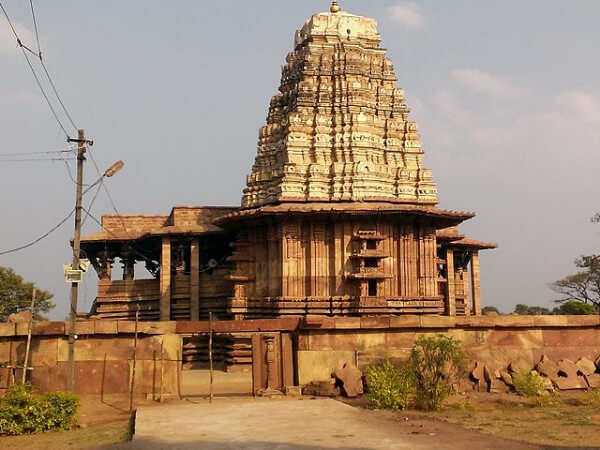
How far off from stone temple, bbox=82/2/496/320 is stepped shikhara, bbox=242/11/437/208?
0.15 feet

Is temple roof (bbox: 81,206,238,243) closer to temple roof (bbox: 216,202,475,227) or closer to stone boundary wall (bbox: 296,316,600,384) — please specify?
temple roof (bbox: 216,202,475,227)

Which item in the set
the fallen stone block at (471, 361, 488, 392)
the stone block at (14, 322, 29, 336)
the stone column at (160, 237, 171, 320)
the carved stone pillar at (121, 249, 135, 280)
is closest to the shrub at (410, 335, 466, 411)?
the fallen stone block at (471, 361, 488, 392)

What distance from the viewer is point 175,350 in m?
16.1

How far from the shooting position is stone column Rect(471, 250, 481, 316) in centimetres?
3788

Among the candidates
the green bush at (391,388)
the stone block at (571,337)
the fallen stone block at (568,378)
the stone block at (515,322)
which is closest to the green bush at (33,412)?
the green bush at (391,388)

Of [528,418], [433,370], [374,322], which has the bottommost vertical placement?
[528,418]

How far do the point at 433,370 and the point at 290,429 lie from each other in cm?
429

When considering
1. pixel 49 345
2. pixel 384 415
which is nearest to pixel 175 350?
pixel 49 345

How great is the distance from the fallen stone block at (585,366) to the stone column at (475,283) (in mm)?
20964

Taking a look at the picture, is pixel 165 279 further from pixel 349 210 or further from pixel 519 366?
pixel 519 366

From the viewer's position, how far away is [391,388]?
14.0 m

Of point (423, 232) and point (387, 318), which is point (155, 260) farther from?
point (387, 318)

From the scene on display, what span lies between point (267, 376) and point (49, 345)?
5.15m

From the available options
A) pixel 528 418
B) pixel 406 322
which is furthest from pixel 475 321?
pixel 528 418
